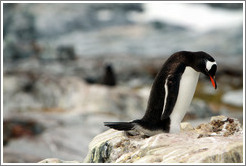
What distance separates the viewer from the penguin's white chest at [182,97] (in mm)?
4285

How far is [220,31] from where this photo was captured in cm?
3456

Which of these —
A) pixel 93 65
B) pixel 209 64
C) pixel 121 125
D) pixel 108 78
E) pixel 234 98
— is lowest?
pixel 234 98

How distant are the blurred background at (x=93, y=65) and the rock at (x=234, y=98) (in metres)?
0.04

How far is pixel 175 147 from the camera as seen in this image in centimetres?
384

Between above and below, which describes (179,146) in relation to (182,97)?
below

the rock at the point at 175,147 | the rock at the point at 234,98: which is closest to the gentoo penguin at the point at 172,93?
the rock at the point at 175,147

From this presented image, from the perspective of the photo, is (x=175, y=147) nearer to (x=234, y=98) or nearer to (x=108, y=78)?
Answer: (x=108, y=78)

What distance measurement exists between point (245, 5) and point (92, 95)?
387 inches

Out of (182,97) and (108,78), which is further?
(108,78)

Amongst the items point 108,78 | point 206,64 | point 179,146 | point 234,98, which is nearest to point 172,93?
point 206,64

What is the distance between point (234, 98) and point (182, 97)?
15.0m

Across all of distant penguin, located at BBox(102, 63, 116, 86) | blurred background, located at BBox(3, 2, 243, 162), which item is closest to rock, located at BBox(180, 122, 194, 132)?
blurred background, located at BBox(3, 2, 243, 162)

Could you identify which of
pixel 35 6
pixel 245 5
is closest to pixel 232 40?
pixel 35 6

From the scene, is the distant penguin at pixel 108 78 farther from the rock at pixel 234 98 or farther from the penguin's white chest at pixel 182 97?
the penguin's white chest at pixel 182 97
